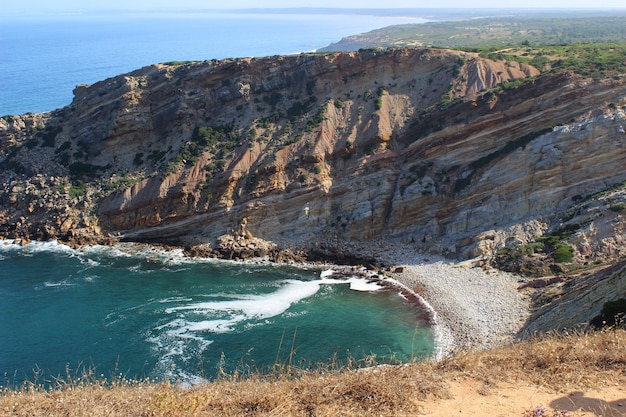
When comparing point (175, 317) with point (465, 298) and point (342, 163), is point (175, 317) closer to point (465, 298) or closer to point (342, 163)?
point (465, 298)

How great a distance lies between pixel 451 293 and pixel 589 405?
27.4 metres

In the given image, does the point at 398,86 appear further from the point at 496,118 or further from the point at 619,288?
the point at 619,288

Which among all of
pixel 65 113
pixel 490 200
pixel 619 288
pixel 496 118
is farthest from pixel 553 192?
pixel 65 113

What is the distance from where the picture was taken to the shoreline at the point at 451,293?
30797 mm

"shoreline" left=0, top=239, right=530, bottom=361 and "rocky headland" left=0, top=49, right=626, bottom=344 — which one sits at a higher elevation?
"rocky headland" left=0, top=49, right=626, bottom=344

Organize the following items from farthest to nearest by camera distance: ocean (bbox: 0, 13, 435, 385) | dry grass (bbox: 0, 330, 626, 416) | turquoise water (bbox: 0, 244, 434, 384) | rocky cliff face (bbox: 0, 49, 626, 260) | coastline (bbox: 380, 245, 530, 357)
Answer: rocky cliff face (bbox: 0, 49, 626, 260) < coastline (bbox: 380, 245, 530, 357) < turquoise water (bbox: 0, 244, 434, 384) < ocean (bbox: 0, 13, 435, 385) < dry grass (bbox: 0, 330, 626, 416)

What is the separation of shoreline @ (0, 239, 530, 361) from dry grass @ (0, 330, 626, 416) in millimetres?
16301

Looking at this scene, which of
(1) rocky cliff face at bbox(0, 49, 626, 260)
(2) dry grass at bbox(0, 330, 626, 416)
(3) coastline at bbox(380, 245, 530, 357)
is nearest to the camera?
(2) dry grass at bbox(0, 330, 626, 416)

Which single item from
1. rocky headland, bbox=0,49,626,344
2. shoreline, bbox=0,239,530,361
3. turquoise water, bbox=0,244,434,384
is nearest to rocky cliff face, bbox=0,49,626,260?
rocky headland, bbox=0,49,626,344

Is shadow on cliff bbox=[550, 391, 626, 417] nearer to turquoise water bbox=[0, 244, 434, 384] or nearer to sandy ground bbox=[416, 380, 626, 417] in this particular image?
sandy ground bbox=[416, 380, 626, 417]

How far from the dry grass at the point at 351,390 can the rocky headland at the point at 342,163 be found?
842 inches

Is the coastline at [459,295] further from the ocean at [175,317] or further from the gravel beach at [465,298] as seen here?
the ocean at [175,317]

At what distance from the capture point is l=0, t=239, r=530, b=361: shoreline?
30797 millimetres

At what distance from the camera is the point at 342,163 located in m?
48.9
